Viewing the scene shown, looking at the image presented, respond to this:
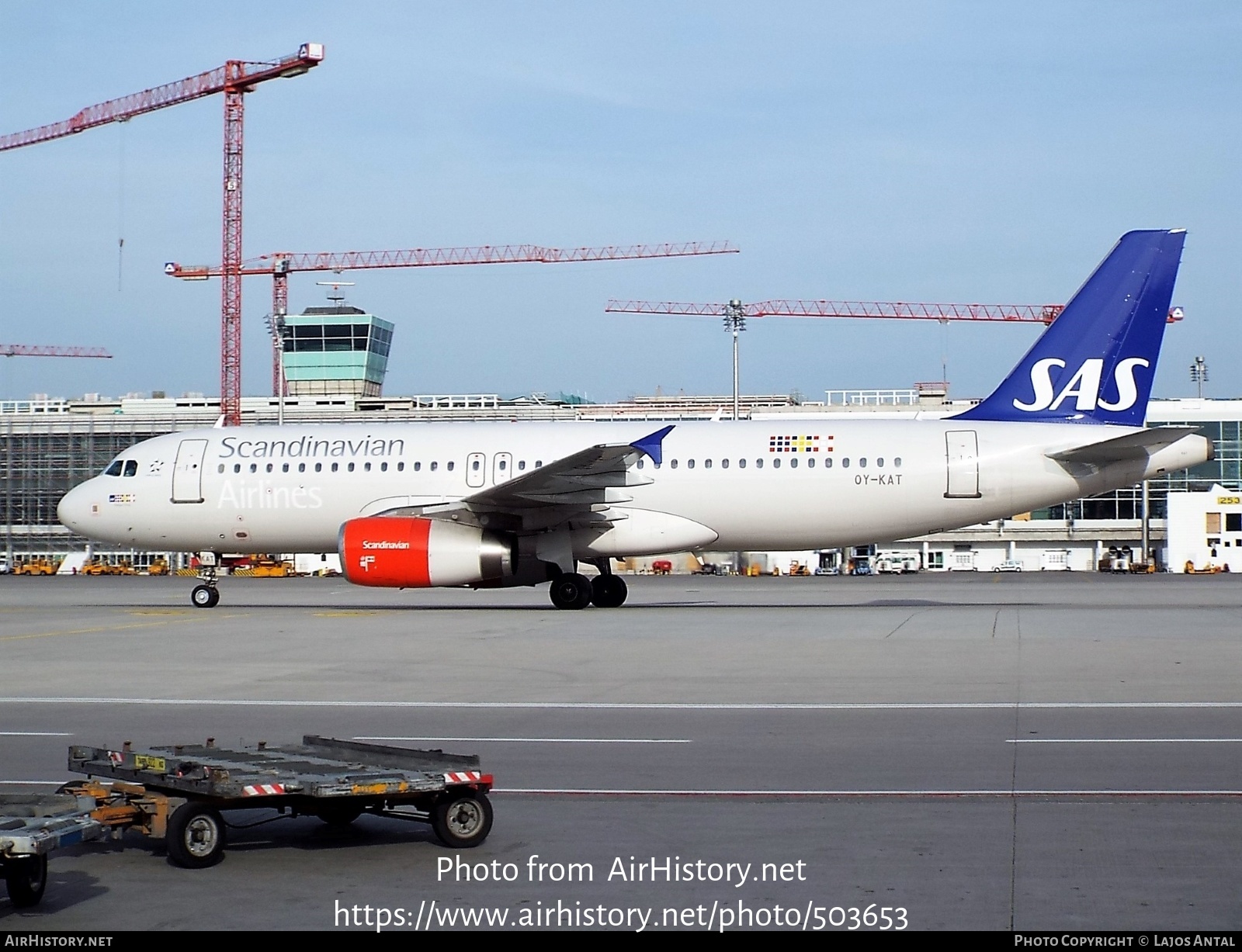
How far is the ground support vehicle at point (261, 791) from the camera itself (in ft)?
22.0

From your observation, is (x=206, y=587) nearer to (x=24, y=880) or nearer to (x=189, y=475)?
(x=189, y=475)

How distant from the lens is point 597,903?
597 cm

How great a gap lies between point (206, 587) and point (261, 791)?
23.3m

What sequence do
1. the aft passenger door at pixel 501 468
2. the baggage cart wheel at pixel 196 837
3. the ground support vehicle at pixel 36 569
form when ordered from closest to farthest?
the baggage cart wheel at pixel 196 837, the aft passenger door at pixel 501 468, the ground support vehicle at pixel 36 569

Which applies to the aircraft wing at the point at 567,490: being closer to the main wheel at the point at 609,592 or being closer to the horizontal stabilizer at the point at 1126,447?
the main wheel at the point at 609,592

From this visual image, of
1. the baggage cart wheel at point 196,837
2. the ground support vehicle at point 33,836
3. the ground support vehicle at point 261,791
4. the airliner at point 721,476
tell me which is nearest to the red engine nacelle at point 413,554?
the airliner at point 721,476

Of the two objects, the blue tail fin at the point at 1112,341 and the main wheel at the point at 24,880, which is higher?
the blue tail fin at the point at 1112,341

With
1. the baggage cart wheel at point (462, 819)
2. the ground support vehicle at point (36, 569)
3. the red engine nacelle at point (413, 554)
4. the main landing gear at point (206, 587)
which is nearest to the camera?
the baggage cart wheel at point (462, 819)

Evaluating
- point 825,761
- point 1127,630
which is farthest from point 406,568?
point 825,761

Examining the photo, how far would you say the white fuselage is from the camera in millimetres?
25938

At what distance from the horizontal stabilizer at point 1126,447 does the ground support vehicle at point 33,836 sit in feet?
69.5

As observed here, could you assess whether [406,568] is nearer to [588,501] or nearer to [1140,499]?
[588,501]

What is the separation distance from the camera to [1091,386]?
1037 inches

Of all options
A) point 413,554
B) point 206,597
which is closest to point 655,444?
point 413,554
